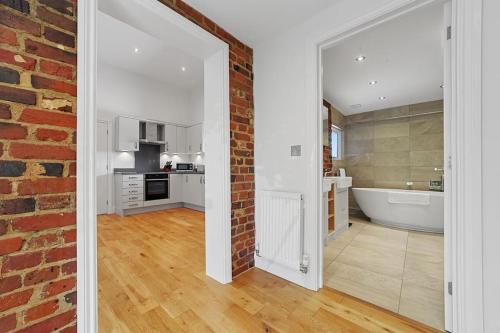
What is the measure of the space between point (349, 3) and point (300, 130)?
983 mm

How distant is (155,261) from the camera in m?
2.19

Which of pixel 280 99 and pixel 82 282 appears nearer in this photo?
pixel 82 282

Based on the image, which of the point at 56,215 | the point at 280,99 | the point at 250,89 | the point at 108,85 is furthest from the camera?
the point at 108,85

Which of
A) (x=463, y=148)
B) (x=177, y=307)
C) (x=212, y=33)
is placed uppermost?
(x=212, y=33)

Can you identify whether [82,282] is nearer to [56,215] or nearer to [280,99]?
[56,215]

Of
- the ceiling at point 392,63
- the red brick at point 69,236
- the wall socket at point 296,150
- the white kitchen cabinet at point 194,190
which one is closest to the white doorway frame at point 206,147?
the red brick at point 69,236

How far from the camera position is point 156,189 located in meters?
4.61

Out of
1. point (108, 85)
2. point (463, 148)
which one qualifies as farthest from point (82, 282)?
point (108, 85)

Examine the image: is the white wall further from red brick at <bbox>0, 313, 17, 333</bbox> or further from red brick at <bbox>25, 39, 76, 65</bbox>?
red brick at <bbox>0, 313, 17, 333</bbox>

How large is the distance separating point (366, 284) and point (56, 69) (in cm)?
263

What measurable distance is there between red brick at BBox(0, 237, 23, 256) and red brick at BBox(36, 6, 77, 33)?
Answer: 3.34ft

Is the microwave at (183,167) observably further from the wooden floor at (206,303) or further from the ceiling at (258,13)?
the ceiling at (258,13)

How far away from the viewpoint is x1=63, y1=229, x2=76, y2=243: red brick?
1.01m

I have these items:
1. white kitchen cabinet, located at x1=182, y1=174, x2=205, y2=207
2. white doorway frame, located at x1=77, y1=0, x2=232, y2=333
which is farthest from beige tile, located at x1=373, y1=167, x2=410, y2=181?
white doorway frame, located at x1=77, y1=0, x2=232, y2=333
